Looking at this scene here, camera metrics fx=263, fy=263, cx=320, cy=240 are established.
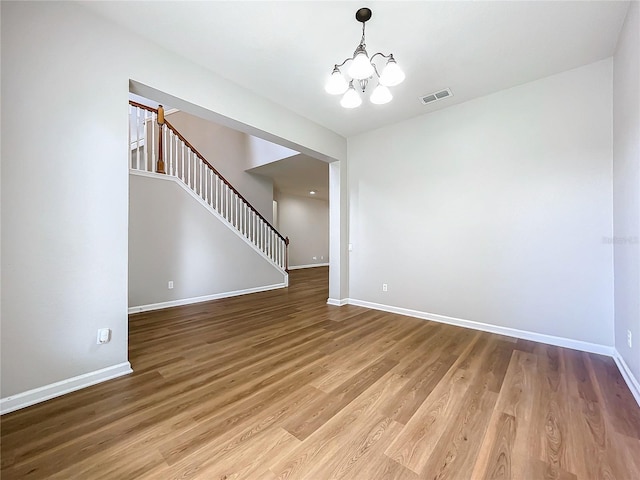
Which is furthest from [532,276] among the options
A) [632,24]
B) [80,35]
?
[80,35]

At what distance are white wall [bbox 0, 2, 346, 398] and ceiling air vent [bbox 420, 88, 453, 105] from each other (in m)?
2.92

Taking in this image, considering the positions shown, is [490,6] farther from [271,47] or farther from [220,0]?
[220,0]

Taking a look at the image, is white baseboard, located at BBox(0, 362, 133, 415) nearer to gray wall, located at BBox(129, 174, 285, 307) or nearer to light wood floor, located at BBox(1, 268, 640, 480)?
light wood floor, located at BBox(1, 268, 640, 480)

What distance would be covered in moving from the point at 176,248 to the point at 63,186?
2.75m

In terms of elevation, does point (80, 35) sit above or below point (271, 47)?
below

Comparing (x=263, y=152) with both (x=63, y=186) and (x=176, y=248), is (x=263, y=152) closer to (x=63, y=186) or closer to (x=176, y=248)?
(x=176, y=248)

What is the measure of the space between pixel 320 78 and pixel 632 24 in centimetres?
247

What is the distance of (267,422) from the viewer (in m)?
1.62

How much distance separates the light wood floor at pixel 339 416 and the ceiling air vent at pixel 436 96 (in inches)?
114

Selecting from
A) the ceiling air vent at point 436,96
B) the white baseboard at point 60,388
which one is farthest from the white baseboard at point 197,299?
the ceiling air vent at point 436,96

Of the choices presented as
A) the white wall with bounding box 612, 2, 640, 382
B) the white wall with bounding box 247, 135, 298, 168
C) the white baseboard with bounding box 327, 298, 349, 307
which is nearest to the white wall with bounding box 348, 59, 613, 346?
the white wall with bounding box 612, 2, 640, 382

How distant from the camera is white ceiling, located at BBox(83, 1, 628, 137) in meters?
1.99

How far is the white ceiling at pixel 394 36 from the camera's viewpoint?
1.99 metres

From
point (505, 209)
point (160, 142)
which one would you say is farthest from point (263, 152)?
point (505, 209)
